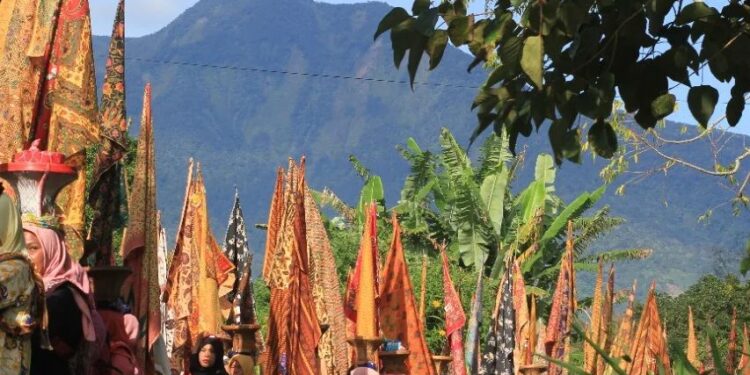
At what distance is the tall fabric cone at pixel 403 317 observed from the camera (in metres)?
13.1

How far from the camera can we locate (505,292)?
53.4 feet

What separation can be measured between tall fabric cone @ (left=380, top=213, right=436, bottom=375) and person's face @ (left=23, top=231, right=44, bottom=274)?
643 centimetres

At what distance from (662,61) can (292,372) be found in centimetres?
658

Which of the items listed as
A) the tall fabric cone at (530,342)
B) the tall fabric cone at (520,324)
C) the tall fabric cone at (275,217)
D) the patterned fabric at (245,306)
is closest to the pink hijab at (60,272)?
the patterned fabric at (245,306)

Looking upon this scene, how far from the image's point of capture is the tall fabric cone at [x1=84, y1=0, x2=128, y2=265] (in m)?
7.96

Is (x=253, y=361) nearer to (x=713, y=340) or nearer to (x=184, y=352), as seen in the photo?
(x=184, y=352)

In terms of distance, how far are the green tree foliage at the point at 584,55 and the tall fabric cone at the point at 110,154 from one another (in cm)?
277

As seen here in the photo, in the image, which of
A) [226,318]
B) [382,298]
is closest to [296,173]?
[382,298]

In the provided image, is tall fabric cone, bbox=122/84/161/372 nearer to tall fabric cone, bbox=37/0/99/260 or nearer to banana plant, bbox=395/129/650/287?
tall fabric cone, bbox=37/0/99/260

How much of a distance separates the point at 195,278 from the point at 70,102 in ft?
20.7

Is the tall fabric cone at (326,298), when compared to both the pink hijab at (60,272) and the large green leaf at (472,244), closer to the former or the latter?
the pink hijab at (60,272)

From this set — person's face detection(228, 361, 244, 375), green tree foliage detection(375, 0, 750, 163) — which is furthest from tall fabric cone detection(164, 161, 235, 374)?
green tree foliage detection(375, 0, 750, 163)

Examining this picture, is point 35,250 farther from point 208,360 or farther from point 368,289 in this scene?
point 368,289

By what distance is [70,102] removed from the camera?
7879 millimetres
